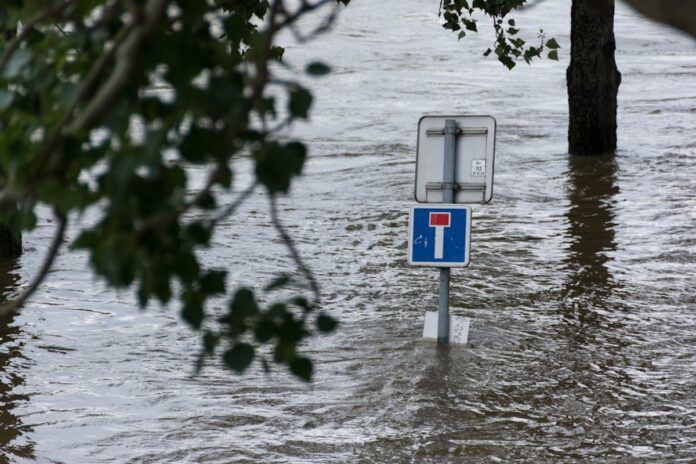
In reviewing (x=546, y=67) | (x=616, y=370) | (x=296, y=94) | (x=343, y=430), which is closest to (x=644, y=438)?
(x=616, y=370)

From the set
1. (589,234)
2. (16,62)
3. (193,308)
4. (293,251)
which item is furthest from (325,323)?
(589,234)

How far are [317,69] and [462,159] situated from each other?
17.3 feet

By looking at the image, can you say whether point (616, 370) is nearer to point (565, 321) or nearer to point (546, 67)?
point (565, 321)

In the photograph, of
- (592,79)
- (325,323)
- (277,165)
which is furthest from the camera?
(592,79)

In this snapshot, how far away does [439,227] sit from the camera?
727 cm

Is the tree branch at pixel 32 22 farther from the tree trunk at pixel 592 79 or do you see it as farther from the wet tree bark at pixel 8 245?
the tree trunk at pixel 592 79

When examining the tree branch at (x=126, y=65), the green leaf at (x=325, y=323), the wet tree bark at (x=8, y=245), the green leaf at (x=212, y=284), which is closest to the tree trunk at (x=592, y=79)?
the wet tree bark at (x=8, y=245)

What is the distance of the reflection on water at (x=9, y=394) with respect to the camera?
A: 5.94m

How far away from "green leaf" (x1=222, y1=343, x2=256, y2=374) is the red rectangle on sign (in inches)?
209

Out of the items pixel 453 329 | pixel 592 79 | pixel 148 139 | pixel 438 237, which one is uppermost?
pixel 592 79

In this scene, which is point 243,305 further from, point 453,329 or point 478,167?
point 453,329

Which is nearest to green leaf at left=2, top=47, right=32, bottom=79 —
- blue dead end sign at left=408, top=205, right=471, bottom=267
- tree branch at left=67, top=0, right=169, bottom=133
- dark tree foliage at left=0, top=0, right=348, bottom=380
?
dark tree foliage at left=0, top=0, right=348, bottom=380

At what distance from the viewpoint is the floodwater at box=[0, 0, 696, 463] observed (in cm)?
597

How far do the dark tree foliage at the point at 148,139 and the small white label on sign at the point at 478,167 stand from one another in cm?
511
